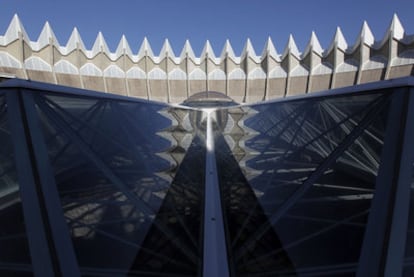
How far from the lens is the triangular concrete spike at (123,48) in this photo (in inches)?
1416

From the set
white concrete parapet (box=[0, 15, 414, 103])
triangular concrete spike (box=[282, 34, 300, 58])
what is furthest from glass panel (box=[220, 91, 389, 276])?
triangular concrete spike (box=[282, 34, 300, 58])

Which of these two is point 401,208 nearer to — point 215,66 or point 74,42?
point 215,66

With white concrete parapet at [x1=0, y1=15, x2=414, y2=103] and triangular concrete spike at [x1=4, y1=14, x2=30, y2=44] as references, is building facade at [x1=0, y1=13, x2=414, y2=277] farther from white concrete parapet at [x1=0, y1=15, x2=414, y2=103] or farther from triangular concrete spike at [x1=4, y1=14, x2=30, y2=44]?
triangular concrete spike at [x1=4, y1=14, x2=30, y2=44]

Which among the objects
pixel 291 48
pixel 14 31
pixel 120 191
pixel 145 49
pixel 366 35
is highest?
pixel 14 31

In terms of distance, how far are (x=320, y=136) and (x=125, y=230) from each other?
10.3ft

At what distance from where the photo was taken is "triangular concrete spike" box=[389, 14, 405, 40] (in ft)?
104

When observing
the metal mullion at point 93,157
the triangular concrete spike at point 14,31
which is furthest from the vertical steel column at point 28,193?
the triangular concrete spike at point 14,31

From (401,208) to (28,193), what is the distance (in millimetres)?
2479

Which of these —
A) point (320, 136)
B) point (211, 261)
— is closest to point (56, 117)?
point (211, 261)

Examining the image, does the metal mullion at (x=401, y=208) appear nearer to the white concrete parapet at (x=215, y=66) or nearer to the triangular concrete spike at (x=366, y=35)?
the white concrete parapet at (x=215, y=66)

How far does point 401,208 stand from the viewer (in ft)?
5.39

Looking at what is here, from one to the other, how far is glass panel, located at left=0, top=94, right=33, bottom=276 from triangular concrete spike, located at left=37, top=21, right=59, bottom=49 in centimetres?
3550

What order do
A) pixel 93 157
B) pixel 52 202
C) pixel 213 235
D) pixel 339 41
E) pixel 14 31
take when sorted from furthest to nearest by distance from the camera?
pixel 339 41
pixel 14 31
pixel 93 157
pixel 213 235
pixel 52 202

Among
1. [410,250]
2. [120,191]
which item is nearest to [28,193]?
[120,191]
